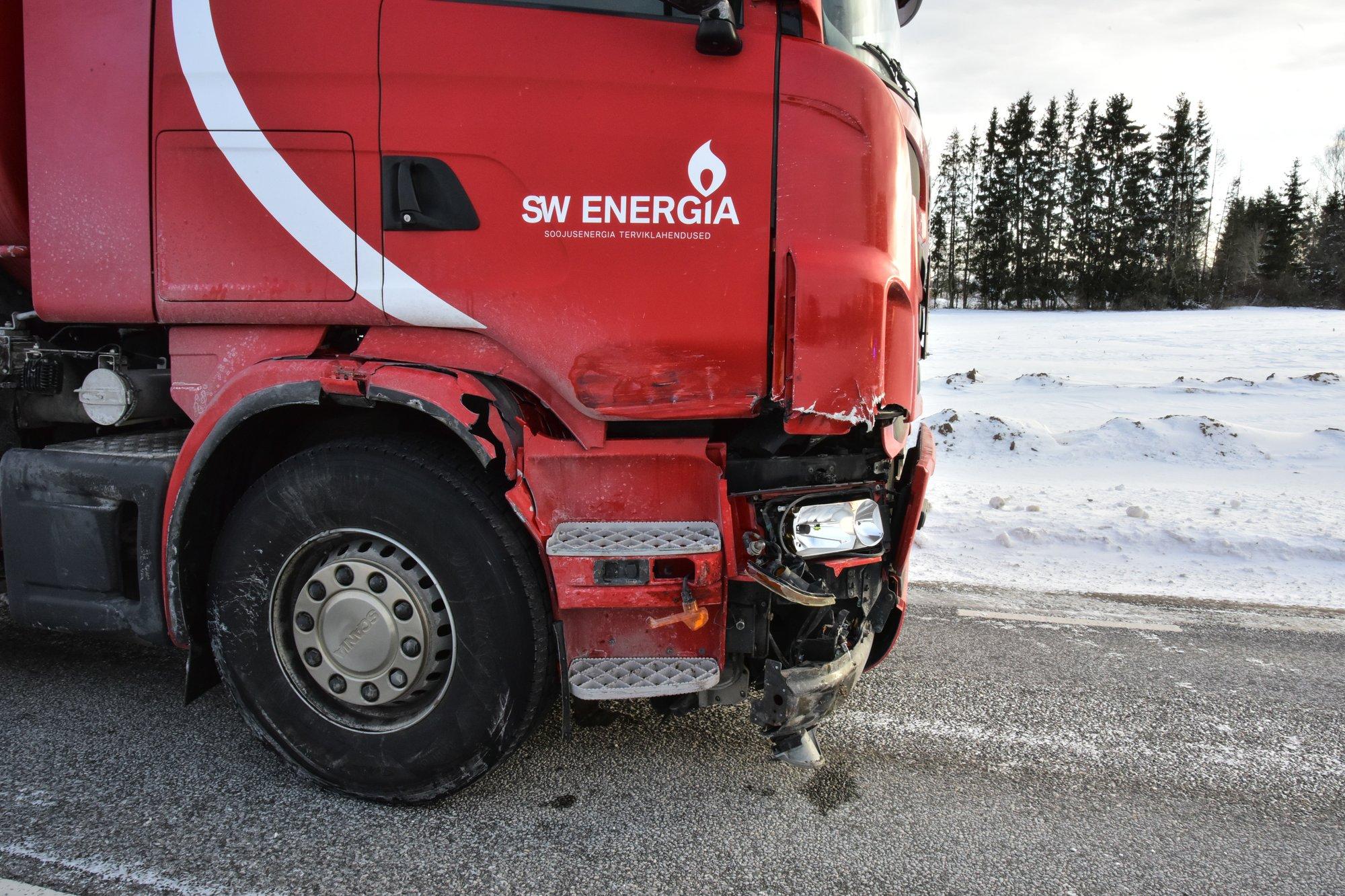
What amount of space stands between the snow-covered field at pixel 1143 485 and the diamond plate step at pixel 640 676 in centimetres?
294

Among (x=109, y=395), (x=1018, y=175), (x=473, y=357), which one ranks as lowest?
(x=109, y=395)

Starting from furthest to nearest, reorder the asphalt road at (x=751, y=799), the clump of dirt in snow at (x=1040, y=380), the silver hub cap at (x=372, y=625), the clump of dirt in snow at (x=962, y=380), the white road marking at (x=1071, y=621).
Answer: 1. the clump of dirt in snow at (x=962, y=380)
2. the clump of dirt in snow at (x=1040, y=380)
3. the white road marking at (x=1071, y=621)
4. the silver hub cap at (x=372, y=625)
5. the asphalt road at (x=751, y=799)

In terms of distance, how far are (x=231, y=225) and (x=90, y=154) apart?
1.81 feet

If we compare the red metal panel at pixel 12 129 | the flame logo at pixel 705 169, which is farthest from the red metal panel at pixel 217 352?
the flame logo at pixel 705 169

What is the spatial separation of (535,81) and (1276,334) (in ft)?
84.4

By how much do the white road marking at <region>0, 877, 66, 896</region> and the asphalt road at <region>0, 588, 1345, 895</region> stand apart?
0.02 metres

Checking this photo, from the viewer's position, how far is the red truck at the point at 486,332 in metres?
2.45

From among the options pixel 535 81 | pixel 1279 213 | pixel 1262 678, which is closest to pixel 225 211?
pixel 535 81

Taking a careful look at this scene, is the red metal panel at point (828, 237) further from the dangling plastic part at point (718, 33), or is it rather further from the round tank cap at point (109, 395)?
the round tank cap at point (109, 395)

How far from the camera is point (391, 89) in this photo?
253cm

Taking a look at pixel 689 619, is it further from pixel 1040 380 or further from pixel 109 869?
pixel 1040 380

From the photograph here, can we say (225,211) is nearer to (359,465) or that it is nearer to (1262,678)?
(359,465)

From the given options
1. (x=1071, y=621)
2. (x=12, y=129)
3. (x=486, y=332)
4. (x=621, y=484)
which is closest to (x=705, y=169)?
(x=486, y=332)

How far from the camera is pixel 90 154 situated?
8.99 feet
